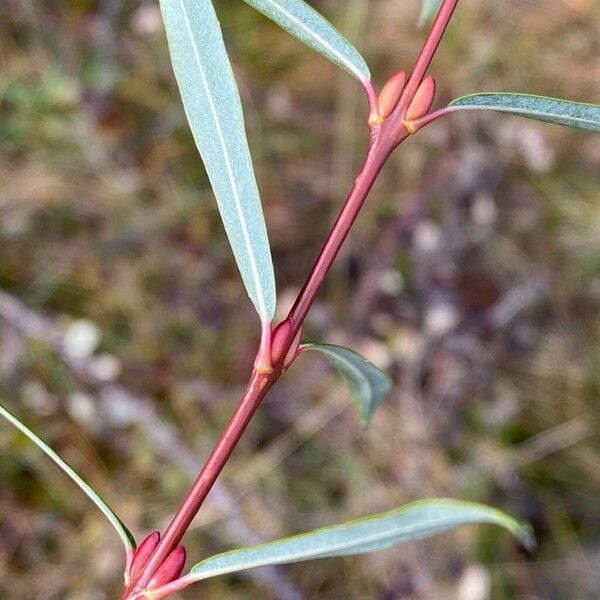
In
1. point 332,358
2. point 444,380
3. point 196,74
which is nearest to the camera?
point 196,74

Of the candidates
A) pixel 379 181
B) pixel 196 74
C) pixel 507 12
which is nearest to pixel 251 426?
pixel 379 181

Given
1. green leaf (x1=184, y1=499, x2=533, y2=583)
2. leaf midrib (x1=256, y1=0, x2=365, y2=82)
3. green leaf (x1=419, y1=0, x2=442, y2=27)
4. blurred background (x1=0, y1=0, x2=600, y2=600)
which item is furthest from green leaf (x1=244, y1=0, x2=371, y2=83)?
blurred background (x1=0, y1=0, x2=600, y2=600)

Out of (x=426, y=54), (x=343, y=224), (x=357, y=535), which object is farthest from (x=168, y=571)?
(x=426, y=54)

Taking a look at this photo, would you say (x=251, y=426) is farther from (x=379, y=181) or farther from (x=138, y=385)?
(x=379, y=181)

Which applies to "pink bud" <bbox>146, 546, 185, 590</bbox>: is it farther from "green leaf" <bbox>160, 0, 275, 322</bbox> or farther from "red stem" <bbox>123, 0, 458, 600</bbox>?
"green leaf" <bbox>160, 0, 275, 322</bbox>

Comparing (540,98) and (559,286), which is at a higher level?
(540,98)

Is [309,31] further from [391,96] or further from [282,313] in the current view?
[282,313]
